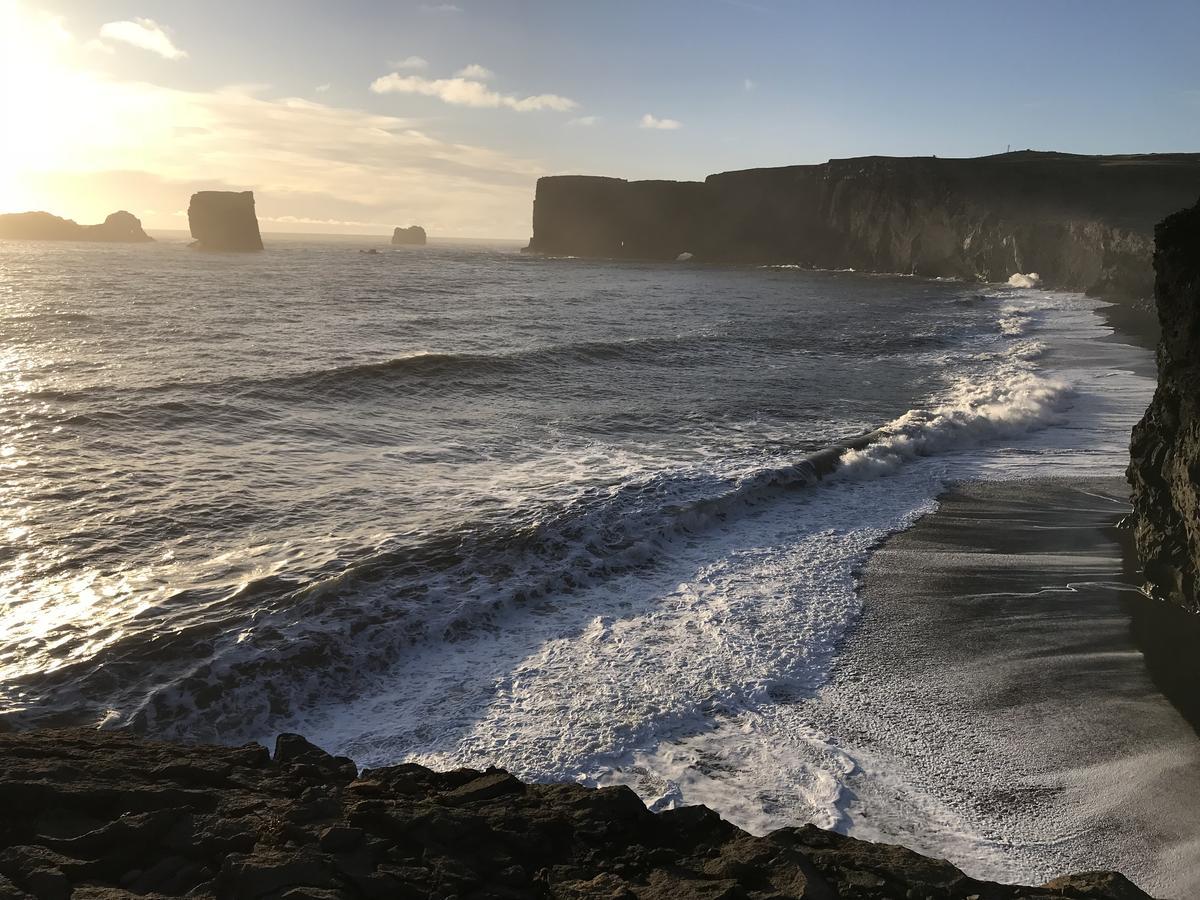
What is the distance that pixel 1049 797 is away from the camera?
5.04 m

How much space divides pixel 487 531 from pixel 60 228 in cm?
16082

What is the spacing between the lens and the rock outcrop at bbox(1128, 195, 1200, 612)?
7430mm

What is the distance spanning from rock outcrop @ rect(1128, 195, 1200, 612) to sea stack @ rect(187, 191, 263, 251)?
119843mm

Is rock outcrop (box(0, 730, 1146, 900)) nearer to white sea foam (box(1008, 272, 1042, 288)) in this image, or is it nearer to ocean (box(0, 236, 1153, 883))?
ocean (box(0, 236, 1153, 883))

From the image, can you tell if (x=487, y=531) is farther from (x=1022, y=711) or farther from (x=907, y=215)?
(x=907, y=215)

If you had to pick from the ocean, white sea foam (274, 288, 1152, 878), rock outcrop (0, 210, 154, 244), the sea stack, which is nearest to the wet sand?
white sea foam (274, 288, 1152, 878)

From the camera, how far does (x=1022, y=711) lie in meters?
6.04

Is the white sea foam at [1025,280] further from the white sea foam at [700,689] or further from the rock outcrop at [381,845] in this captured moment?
the rock outcrop at [381,845]

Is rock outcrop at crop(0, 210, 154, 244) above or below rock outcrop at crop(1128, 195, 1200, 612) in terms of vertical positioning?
above

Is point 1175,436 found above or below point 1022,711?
above

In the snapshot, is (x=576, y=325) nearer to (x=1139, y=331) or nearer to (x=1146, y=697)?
(x=1139, y=331)

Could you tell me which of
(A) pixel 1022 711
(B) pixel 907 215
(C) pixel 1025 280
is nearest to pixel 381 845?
(A) pixel 1022 711

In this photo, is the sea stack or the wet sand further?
the sea stack

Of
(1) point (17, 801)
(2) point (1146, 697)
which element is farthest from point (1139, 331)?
(1) point (17, 801)
